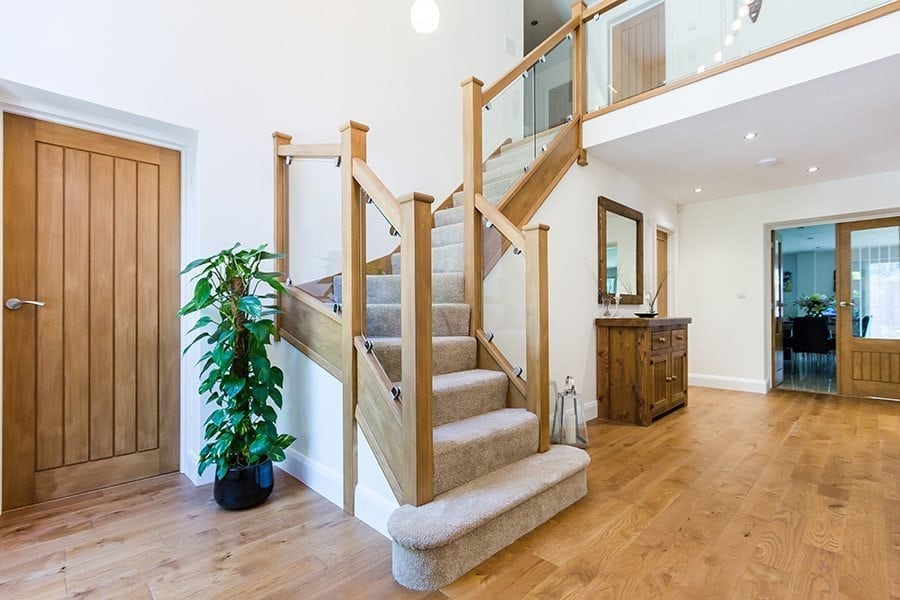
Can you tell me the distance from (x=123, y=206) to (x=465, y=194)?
214 cm

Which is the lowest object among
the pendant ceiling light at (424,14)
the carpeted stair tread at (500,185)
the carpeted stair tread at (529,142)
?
the carpeted stair tread at (500,185)

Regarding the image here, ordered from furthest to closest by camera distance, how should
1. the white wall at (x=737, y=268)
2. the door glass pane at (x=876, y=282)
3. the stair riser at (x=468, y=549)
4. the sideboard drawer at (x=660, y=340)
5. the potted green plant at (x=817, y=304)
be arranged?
1. the potted green plant at (x=817, y=304)
2. the white wall at (x=737, y=268)
3. the door glass pane at (x=876, y=282)
4. the sideboard drawer at (x=660, y=340)
5. the stair riser at (x=468, y=549)

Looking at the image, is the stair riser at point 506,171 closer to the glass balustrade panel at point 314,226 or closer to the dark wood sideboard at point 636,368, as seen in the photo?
the glass balustrade panel at point 314,226

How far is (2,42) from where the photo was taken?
82.8 inches

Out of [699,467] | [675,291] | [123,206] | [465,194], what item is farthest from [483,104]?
[675,291]

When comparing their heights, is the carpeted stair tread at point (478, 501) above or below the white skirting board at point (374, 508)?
above

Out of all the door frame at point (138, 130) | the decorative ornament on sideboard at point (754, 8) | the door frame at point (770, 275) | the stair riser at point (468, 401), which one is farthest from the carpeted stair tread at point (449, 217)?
the door frame at point (770, 275)

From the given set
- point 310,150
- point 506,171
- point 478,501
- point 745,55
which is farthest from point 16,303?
point 745,55

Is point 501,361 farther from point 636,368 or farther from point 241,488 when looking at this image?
point 636,368

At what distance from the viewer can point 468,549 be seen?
1.69m

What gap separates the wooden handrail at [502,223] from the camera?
8.47 ft

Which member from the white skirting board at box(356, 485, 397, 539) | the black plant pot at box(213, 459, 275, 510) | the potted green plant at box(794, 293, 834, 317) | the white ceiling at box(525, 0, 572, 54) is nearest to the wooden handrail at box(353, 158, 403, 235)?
the white skirting board at box(356, 485, 397, 539)

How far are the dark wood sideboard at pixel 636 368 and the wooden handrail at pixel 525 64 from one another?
2228 mm

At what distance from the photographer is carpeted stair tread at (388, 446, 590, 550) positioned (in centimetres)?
159
